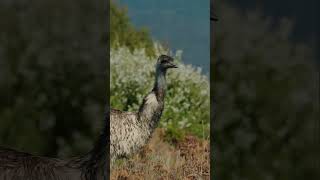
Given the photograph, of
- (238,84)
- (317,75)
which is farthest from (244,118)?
(317,75)

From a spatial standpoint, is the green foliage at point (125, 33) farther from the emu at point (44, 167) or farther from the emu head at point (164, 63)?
the emu at point (44, 167)

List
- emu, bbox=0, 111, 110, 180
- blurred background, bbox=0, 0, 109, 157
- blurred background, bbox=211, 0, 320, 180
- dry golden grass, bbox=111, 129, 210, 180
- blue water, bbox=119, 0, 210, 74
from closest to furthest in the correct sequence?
1. emu, bbox=0, 111, 110, 180
2. blue water, bbox=119, 0, 210, 74
3. dry golden grass, bbox=111, 129, 210, 180
4. blurred background, bbox=211, 0, 320, 180
5. blurred background, bbox=0, 0, 109, 157

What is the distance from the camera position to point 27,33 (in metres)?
5.87

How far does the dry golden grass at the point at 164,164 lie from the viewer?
17.8ft

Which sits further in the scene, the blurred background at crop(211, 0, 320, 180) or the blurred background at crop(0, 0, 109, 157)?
the blurred background at crop(0, 0, 109, 157)

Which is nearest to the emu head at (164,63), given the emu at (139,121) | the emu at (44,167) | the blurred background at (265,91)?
the emu at (139,121)

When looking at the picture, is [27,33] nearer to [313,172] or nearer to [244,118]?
[244,118]

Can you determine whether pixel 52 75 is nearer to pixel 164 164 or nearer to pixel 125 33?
pixel 125 33

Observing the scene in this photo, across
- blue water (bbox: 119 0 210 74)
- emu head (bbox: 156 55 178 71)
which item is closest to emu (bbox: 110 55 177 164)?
emu head (bbox: 156 55 178 71)

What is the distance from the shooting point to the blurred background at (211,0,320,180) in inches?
219

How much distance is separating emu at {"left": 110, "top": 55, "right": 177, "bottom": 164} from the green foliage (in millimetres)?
282

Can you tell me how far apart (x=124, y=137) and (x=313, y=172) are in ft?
4.62

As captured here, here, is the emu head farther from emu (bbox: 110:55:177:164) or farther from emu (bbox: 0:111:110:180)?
emu (bbox: 0:111:110:180)

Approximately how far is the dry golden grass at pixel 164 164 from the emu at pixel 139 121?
0.07 meters
